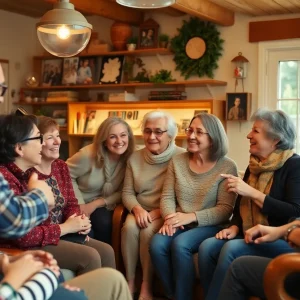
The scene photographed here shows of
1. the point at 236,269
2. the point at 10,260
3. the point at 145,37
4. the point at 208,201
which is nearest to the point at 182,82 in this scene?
the point at 145,37

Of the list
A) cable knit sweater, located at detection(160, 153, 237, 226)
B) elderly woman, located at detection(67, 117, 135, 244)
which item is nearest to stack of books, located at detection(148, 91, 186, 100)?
elderly woman, located at detection(67, 117, 135, 244)

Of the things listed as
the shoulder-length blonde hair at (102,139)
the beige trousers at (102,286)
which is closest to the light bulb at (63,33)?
the shoulder-length blonde hair at (102,139)

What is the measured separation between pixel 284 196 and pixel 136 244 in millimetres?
989

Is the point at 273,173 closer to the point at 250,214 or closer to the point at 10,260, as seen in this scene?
the point at 250,214

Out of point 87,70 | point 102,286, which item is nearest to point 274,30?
point 87,70

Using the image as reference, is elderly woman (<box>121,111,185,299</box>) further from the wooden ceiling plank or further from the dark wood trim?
the dark wood trim

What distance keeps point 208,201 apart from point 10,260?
5.19 feet

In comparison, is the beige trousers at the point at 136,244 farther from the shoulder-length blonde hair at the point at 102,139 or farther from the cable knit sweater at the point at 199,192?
the shoulder-length blonde hair at the point at 102,139

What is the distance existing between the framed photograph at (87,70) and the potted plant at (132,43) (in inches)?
19.8

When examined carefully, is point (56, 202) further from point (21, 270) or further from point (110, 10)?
point (110, 10)

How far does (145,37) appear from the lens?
6.26 metres

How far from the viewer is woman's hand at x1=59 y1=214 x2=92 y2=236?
297cm

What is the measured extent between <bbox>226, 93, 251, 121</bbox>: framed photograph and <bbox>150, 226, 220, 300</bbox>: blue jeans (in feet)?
8.42

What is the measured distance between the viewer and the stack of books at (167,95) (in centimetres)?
602
